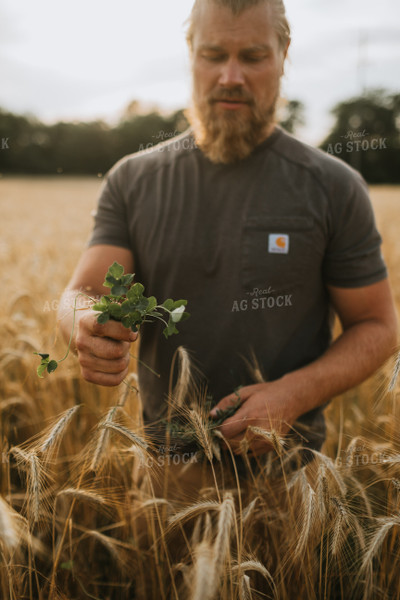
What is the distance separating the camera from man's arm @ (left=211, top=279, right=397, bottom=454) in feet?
4.74

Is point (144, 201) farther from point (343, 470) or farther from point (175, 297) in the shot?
point (343, 470)

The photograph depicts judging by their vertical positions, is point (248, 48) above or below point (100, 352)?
above

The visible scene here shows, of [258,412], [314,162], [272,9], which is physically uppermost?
[272,9]

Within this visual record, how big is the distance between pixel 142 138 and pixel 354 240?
80.4 inches

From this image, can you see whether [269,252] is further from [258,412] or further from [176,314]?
[176,314]

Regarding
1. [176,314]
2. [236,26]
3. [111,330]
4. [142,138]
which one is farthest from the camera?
[142,138]

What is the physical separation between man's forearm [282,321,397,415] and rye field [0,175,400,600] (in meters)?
0.12

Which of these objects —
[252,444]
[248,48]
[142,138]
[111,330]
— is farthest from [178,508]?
[142,138]

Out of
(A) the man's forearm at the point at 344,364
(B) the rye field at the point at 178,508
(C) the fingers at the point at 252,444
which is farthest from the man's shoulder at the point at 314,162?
(C) the fingers at the point at 252,444

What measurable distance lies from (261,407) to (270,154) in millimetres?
1005

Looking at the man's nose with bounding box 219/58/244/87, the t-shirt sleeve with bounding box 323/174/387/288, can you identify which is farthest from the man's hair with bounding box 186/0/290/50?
the t-shirt sleeve with bounding box 323/174/387/288

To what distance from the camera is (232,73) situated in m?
1.60

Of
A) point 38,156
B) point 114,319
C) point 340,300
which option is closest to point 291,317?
point 340,300

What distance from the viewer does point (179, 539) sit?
1789 millimetres
